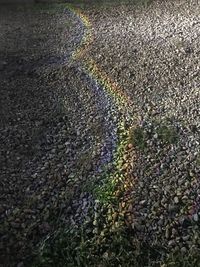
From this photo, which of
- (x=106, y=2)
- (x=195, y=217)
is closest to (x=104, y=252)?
(x=195, y=217)

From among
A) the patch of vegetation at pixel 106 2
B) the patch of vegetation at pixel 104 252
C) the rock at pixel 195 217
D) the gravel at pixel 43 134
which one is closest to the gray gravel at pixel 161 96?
the rock at pixel 195 217

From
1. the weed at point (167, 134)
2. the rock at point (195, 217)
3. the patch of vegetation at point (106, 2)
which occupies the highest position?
the patch of vegetation at point (106, 2)

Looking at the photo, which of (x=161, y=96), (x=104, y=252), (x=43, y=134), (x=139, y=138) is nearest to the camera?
(x=104, y=252)

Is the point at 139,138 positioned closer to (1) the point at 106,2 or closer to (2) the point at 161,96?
(2) the point at 161,96

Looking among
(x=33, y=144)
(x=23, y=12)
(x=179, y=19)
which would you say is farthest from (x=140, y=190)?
(x=23, y=12)

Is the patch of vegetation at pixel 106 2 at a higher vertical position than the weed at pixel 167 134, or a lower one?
higher

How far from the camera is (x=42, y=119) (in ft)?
26.5

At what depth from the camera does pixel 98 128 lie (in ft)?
25.5

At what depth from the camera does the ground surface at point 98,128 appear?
5.99 meters

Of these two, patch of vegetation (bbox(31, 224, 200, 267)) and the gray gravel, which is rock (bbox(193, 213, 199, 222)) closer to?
the gray gravel

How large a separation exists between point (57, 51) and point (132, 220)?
5842 mm

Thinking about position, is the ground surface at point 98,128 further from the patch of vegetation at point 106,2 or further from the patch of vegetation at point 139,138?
the patch of vegetation at point 106,2

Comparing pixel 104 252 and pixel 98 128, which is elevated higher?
pixel 98 128

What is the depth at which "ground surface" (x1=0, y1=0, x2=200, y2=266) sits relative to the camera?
19.7ft
